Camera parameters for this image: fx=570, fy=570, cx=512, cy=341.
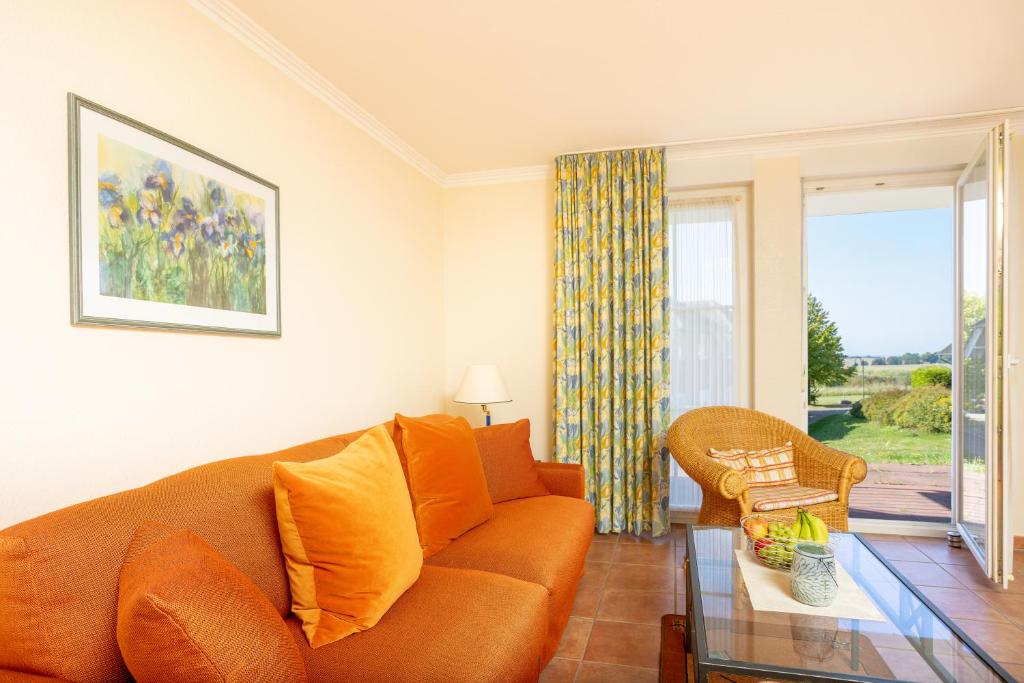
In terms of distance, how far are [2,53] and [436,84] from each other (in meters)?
1.79

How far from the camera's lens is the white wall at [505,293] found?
13.7ft

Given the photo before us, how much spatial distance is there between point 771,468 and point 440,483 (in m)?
2.04

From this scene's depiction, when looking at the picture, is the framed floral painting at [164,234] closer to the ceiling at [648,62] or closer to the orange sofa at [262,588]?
the orange sofa at [262,588]

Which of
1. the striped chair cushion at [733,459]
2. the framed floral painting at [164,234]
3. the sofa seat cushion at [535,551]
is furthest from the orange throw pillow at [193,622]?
the striped chair cushion at [733,459]

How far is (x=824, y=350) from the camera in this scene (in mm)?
4168

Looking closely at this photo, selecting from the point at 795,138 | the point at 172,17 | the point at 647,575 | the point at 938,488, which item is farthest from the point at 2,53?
the point at 938,488

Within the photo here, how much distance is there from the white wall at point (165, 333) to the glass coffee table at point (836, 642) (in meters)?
1.82

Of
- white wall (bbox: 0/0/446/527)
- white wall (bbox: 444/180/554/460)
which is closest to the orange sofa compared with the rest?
white wall (bbox: 0/0/446/527)

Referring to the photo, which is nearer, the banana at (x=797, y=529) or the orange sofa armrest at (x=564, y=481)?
the banana at (x=797, y=529)

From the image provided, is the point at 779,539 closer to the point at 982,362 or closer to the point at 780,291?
the point at 982,362

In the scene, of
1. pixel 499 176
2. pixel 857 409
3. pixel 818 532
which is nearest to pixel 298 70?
pixel 499 176

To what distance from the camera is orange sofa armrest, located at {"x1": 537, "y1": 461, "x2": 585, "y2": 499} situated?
315 cm

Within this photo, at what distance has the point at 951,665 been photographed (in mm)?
1479

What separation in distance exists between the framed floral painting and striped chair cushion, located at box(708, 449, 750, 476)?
2.52 metres
